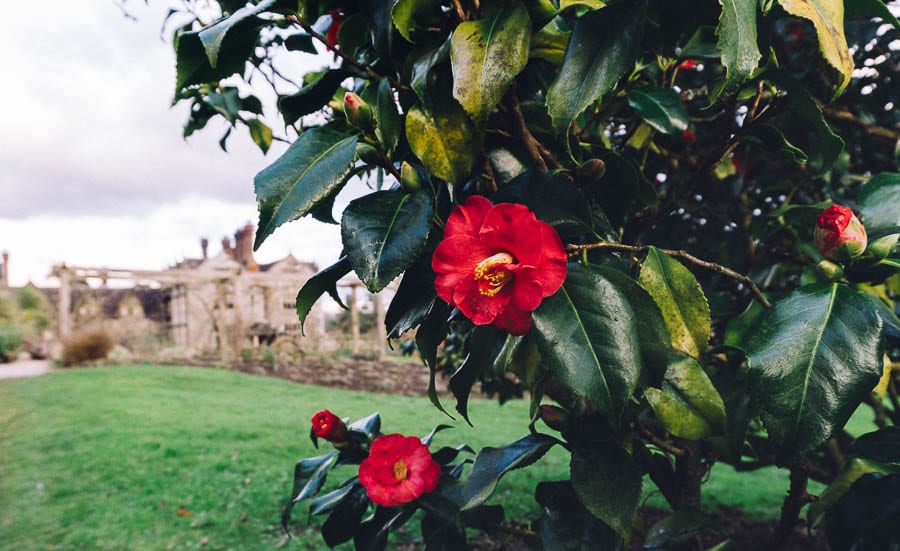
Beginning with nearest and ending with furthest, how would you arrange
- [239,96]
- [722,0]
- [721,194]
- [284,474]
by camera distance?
[722,0] < [239,96] < [721,194] < [284,474]

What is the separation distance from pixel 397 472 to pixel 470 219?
63cm

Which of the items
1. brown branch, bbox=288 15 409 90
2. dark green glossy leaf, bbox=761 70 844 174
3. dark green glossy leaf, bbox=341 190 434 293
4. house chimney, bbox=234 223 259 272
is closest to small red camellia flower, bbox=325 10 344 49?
brown branch, bbox=288 15 409 90

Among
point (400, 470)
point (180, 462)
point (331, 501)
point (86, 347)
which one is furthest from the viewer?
point (86, 347)

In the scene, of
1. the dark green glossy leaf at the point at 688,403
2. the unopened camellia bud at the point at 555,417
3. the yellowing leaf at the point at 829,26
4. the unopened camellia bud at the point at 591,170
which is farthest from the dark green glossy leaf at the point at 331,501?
the yellowing leaf at the point at 829,26

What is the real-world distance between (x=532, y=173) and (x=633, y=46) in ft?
0.55

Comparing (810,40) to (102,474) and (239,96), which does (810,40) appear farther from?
(102,474)

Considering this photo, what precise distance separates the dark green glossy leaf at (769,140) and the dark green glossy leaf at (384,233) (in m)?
0.46

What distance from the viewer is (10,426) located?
5.33 meters

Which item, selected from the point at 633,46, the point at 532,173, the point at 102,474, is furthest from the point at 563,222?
the point at 102,474

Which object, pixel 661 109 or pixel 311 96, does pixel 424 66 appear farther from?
pixel 661 109

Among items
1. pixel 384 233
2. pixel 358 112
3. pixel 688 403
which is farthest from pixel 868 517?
pixel 358 112

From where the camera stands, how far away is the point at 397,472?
104cm

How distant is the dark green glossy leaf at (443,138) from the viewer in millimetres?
640

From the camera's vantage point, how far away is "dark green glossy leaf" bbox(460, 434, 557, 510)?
0.83 meters
